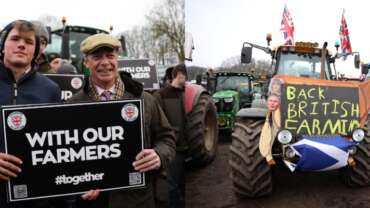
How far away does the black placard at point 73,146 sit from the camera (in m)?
2.12

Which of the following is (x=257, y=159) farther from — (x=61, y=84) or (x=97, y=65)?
(x=97, y=65)

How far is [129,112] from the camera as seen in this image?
2244 millimetres

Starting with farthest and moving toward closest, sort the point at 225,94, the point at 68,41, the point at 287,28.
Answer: the point at 225,94 → the point at 68,41 → the point at 287,28

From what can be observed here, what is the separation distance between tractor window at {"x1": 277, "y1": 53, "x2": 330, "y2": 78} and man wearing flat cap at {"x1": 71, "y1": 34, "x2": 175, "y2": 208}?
4.43m

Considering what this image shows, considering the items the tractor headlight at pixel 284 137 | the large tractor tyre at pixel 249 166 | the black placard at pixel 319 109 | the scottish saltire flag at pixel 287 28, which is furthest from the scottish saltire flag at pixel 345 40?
the tractor headlight at pixel 284 137

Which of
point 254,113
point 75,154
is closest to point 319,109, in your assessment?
point 254,113

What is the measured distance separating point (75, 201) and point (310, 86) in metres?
3.20

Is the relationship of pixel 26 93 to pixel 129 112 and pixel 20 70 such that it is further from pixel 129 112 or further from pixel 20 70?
pixel 129 112

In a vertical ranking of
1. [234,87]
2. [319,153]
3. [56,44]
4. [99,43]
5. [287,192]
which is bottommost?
[287,192]

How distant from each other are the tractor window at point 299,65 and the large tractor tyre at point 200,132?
118 centimetres

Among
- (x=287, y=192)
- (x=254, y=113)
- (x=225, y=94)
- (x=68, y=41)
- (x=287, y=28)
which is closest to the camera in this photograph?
(x=254, y=113)

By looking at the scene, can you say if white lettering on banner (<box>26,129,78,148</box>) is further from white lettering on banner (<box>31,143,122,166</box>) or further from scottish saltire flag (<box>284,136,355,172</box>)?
scottish saltire flag (<box>284,136,355,172</box>)

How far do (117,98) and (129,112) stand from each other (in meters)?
0.17

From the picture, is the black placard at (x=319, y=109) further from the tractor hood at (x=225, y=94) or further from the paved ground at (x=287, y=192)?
the tractor hood at (x=225, y=94)
